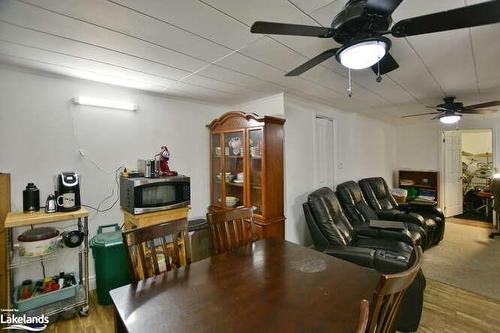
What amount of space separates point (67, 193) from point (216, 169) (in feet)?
5.92

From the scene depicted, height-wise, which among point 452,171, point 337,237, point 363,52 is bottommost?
point 337,237

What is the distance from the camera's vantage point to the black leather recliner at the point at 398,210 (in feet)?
12.0

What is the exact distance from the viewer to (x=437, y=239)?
151 inches

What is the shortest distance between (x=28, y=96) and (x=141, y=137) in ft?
3.45

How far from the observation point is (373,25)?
1154 mm

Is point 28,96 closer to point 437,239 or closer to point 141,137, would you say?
point 141,137

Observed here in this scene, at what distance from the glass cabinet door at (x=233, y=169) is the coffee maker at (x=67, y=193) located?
1.68 m

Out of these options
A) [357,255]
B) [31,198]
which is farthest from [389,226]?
[31,198]

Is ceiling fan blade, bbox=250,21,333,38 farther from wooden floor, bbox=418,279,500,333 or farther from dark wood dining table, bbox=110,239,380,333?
wooden floor, bbox=418,279,500,333

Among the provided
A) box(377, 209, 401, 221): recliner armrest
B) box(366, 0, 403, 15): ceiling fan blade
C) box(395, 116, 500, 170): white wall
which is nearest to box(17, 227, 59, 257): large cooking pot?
box(366, 0, 403, 15): ceiling fan blade

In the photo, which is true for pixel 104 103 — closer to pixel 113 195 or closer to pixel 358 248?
pixel 113 195

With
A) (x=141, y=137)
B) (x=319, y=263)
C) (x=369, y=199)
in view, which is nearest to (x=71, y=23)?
(x=141, y=137)

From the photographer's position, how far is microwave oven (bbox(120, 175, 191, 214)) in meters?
2.36

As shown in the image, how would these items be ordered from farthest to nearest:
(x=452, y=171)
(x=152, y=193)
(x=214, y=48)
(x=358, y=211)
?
1. (x=452, y=171)
2. (x=358, y=211)
3. (x=152, y=193)
4. (x=214, y=48)
